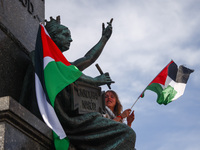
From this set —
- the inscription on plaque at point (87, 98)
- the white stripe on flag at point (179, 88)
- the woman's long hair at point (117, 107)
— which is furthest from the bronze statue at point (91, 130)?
the white stripe on flag at point (179, 88)

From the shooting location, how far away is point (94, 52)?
8.75 m

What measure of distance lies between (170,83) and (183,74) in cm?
80

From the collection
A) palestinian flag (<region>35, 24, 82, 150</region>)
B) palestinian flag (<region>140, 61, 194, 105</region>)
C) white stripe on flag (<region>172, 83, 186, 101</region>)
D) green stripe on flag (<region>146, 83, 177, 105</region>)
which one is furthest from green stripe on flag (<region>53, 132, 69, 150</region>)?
white stripe on flag (<region>172, 83, 186, 101</region>)

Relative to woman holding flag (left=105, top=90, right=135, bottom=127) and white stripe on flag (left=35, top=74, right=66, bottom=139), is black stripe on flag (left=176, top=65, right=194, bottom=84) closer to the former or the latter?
woman holding flag (left=105, top=90, right=135, bottom=127)

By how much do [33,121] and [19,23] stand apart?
2.63m

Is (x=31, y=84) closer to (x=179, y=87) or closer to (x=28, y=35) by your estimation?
(x=28, y=35)

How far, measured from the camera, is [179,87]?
1302 cm

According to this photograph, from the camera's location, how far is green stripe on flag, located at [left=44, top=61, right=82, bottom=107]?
717 cm

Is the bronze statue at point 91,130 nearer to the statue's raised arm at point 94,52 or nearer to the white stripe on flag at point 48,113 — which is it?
the white stripe on flag at point 48,113

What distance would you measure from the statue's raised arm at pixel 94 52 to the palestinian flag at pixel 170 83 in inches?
136

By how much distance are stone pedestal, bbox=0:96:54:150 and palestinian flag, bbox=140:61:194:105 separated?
5753mm

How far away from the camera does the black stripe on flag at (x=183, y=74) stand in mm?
13438

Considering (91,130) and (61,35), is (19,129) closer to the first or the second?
(91,130)

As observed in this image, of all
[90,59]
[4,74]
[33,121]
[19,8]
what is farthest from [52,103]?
[19,8]
